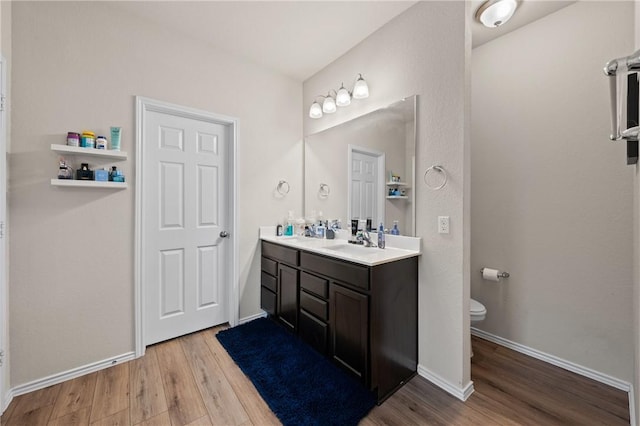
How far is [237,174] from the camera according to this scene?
253 cm

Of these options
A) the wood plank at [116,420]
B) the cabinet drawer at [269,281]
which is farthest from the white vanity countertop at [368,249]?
the wood plank at [116,420]

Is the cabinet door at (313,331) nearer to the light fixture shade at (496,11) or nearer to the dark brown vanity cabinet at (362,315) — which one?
the dark brown vanity cabinet at (362,315)

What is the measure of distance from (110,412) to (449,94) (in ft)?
9.29

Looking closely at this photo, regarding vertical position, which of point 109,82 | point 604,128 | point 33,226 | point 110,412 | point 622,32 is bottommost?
point 110,412

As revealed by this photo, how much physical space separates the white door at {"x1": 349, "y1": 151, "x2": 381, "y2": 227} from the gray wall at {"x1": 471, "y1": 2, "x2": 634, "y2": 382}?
38.2 inches

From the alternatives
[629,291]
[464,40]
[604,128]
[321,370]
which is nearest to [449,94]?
[464,40]

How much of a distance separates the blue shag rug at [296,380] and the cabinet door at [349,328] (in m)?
0.14

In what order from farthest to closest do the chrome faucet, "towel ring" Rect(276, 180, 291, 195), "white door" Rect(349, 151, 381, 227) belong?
"towel ring" Rect(276, 180, 291, 195), "white door" Rect(349, 151, 381, 227), the chrome faucet

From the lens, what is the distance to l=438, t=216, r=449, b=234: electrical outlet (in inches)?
66.6

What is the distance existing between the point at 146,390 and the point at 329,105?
2675 mm

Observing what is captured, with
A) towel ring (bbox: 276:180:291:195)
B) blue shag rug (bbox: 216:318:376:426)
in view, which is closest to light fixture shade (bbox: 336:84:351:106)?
towel ring (bbox: 276:180:291:195)

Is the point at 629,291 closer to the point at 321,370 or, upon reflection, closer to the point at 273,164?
the point at 321,370

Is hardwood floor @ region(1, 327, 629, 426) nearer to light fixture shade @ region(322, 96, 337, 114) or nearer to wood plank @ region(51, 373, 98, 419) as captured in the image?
wood plank @ region(51, 373, 98, 419)

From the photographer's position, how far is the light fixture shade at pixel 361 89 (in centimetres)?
219
